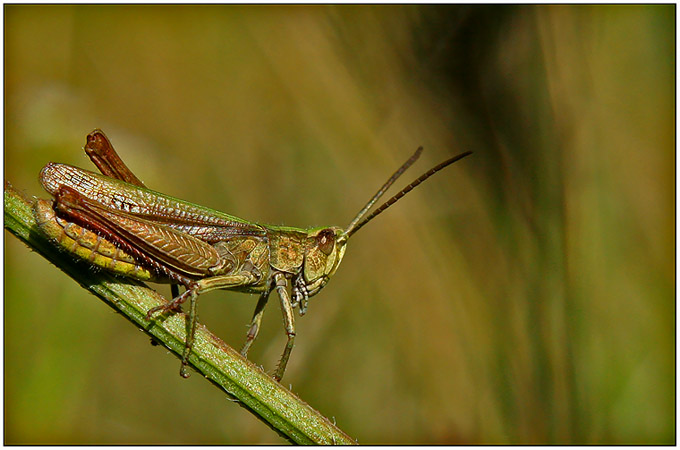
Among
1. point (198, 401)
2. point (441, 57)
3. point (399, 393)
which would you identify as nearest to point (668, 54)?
point (441, 57)

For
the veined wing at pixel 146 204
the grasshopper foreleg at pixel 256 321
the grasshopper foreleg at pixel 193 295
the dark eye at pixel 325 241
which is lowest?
the grasshopper foreleg at pixel 256 321

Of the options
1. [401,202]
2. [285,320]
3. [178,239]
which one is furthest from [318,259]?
[401,202]

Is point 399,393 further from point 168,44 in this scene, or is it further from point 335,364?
point 168,44

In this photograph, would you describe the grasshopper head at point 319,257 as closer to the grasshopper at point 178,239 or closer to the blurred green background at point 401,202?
the grasshopper at point 178,239

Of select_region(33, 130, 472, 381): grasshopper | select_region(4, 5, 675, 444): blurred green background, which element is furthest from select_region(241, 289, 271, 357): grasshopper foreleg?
select_region(4, 5, 675, 444): blurred green background

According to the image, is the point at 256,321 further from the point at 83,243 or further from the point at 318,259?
the point at 83,243

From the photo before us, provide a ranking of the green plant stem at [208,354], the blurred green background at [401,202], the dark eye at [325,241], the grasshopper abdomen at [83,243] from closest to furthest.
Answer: the green plant stem at [208,354]
the grasshopper abdomen at [83,243]
the blurred green background at [401,202]
the dark eye at [325,241]

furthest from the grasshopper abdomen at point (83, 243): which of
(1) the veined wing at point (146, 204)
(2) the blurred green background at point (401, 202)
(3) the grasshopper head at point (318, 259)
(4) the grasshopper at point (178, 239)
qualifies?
(3) the grasshopper head at point (318, 259)
